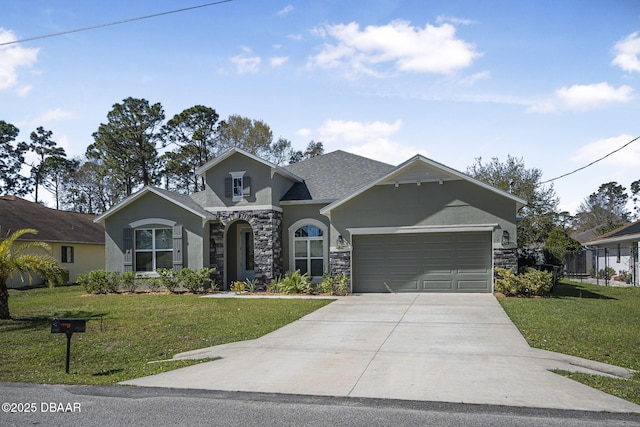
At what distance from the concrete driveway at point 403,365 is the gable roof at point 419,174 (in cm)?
651

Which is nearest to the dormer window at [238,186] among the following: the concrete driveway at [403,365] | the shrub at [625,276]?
the concrete driveway at [403,365]

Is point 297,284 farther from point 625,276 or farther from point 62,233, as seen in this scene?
point 625,276

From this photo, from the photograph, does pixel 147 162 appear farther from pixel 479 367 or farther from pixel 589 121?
pixel 479 367

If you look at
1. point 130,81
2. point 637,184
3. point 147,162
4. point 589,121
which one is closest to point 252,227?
point 130,81

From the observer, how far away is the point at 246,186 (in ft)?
65.7

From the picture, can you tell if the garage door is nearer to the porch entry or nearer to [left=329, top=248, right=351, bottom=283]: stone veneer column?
[left=329, top=248, right=351, bottom=283]: stone veneer column

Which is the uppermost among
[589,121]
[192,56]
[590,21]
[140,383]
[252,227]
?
[590,21]

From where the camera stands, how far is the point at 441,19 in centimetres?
1307

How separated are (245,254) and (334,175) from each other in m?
5.20

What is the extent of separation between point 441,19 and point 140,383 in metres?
11.1

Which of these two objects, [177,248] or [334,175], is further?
[334,175]

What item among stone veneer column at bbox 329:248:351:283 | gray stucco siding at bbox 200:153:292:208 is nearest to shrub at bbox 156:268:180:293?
gray stucco siding at bbox 200:153:292:208

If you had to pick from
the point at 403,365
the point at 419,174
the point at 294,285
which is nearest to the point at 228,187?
the point at 294,285

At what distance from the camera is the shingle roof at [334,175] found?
67.6 ft
